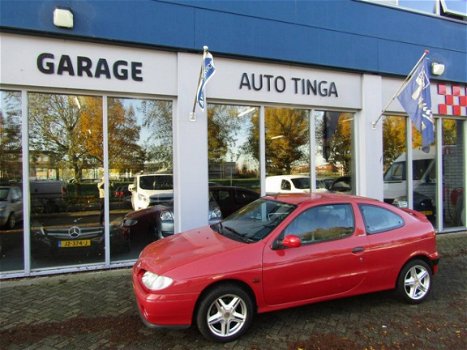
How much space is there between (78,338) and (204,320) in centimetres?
140

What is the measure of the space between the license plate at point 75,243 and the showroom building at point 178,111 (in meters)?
0.02

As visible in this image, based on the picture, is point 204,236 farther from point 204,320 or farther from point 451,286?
point 451,286

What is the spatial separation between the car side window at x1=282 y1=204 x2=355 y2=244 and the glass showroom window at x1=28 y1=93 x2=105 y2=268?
12.6ft

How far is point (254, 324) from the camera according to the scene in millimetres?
4348

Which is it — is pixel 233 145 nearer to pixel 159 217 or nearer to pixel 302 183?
pixel 302 183

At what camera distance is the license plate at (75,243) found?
6.55 meters

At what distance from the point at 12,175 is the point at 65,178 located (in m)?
0.79

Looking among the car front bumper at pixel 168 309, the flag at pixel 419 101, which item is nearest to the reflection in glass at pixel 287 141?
the flag at pixel 419 101

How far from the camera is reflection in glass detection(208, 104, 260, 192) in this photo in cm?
761

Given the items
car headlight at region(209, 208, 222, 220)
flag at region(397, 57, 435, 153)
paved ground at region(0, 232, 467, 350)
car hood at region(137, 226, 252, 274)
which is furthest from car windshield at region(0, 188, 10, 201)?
flag at region(397, 57, 435, 153)

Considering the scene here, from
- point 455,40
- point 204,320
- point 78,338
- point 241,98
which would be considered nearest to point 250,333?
point 204,320

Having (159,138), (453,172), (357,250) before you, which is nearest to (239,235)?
(357,250)

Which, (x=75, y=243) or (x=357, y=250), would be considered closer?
(x=357, y=250)

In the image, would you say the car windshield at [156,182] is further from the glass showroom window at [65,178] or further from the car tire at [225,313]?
the car tire at [225,313]
